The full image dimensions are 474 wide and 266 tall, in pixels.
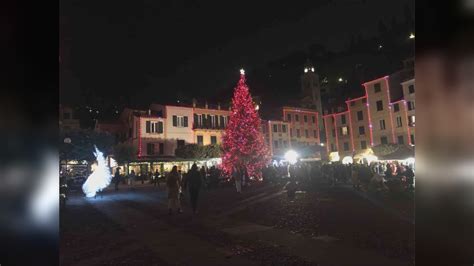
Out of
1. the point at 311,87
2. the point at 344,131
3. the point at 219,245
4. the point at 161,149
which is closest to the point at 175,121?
the point at 161,149

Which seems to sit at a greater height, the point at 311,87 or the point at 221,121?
the point at 311,87

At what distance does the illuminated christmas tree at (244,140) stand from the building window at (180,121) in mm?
16837

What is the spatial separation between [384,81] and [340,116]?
10.2m

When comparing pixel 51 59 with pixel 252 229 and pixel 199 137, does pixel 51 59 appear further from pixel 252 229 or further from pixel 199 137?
pixel 199 137

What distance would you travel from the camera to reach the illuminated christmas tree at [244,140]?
2944 cm

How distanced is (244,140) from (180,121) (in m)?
18.6

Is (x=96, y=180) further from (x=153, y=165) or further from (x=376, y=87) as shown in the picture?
(x=376, y=87)

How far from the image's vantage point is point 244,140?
29.5 metres

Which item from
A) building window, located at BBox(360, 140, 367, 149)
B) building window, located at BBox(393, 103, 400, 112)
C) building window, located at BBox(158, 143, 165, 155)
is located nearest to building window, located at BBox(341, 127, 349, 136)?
building window, located at BBox(360, 140, 367, 149)

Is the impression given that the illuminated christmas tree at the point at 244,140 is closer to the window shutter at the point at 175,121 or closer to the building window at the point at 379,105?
the window shutter at the point at 175,121

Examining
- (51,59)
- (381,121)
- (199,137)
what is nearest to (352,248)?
(51,59)

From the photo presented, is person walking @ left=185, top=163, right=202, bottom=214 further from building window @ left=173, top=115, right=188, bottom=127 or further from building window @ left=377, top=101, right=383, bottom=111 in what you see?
building window @ left=377, top=101, right=383, bottom=111

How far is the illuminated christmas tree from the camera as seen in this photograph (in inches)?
1159

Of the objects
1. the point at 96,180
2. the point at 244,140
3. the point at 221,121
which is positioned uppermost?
the point at 221,121
